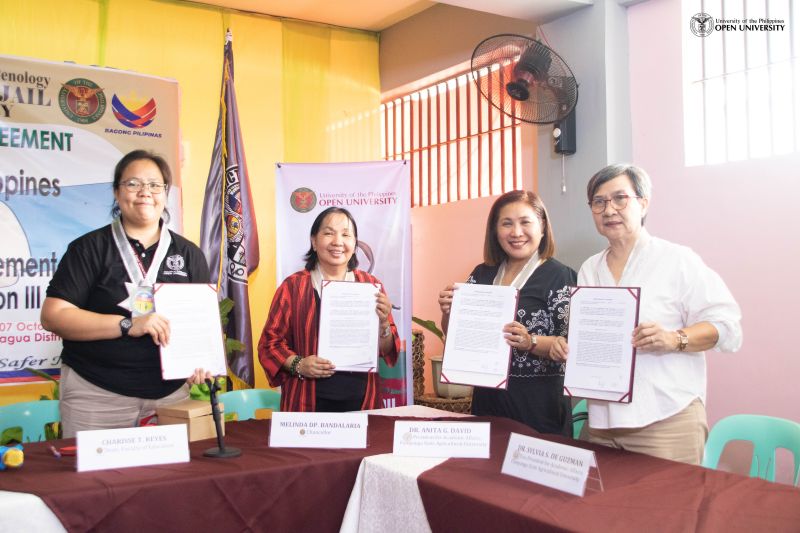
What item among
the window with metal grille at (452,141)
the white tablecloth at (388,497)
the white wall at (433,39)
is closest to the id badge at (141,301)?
the white tablecloth at (388,497)

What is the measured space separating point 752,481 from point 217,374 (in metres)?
1.65

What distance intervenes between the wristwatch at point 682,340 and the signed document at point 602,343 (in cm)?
15

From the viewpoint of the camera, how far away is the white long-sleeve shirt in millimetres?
2264

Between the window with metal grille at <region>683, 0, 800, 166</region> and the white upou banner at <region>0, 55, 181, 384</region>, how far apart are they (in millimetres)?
3783

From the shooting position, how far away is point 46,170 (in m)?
4.92

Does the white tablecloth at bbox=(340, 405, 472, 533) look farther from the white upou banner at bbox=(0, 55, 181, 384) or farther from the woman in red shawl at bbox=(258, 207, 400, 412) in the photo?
the white upou banner at bbox=(0, 55, 181, 384)

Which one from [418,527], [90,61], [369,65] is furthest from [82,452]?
[369,65]

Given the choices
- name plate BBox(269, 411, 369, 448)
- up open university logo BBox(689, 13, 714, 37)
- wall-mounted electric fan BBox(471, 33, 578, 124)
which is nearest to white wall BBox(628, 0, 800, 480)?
up open university logo BBox(689, 13, 714, 37)

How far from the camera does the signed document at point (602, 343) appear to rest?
219cm

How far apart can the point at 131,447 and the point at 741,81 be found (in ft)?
12.2

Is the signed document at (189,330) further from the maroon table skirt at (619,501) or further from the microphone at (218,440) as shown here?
the maroon table skirt at (619,501)

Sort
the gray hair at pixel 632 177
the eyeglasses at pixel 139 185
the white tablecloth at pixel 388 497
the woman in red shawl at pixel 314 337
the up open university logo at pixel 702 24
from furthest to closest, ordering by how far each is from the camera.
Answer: the up open university logo at pixel 702 24, the woman in red shawl at pixel 314 337, the eyeglasses at pixel 139 185, the gray hair at pixel 632 177, the white tablecloth at pixel 388 497

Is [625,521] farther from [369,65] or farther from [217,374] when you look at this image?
[369,65]

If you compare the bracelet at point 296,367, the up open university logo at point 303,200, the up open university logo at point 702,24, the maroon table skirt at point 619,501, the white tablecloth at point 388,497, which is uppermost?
the up open university logo at point 702,24
